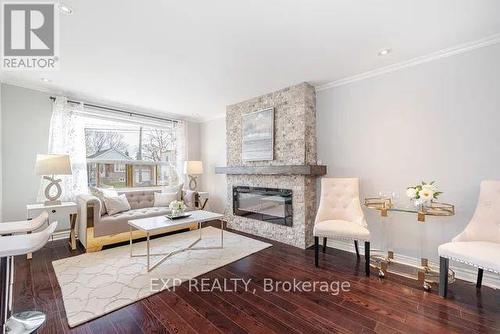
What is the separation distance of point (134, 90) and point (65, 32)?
1.54 m

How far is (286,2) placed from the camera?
176 cm

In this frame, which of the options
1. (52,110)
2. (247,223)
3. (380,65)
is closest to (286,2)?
(380,65)

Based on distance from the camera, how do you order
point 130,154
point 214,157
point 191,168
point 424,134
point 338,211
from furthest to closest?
point 214,157 → point 191,168 → point 130,154 → point 338,211 → point 424,134

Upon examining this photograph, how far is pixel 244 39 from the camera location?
225cm

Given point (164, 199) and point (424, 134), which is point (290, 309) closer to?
point (424, 134)

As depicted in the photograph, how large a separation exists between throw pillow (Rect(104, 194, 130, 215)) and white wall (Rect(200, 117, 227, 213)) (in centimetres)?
200

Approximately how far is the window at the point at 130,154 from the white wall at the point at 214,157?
2.40ft

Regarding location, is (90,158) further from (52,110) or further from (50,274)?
(50,274)

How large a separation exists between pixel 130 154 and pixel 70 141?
1.11 m

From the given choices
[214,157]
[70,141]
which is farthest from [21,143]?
[214,157]

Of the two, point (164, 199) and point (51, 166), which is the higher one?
point (51, 166)

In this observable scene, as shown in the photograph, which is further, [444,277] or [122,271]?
[122,271]

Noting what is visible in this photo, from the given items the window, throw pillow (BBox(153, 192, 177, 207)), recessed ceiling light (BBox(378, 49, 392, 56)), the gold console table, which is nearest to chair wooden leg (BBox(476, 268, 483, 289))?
the gold console table

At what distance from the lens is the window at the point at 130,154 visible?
4.31m
